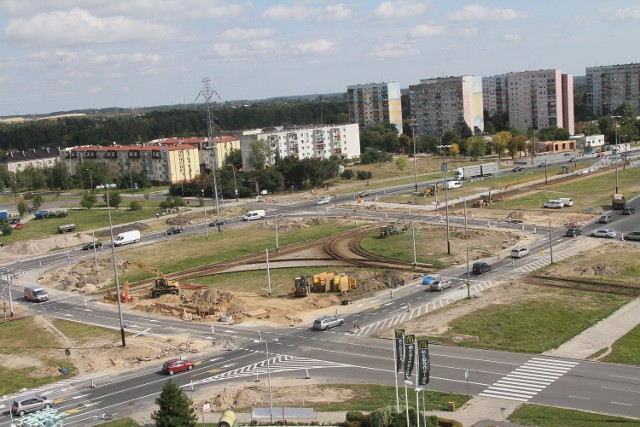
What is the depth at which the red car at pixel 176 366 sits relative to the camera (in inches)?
1671

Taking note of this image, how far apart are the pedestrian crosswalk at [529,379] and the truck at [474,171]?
291ft

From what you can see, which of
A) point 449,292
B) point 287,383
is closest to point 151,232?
point 449,292

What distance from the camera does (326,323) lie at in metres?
49.7

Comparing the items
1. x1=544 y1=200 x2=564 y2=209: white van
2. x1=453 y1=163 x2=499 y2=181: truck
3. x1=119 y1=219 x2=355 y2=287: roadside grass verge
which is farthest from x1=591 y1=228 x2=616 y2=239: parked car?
x1=453 y1=163 x2=499 y2=181: truck

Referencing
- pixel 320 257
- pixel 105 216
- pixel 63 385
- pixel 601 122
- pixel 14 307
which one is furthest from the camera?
pixel 601 122

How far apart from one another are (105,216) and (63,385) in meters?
73.7

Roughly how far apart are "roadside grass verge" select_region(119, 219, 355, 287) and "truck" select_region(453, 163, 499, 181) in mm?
41464

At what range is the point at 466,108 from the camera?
198m

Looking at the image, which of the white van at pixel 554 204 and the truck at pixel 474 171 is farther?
the truck at pixel 474 171

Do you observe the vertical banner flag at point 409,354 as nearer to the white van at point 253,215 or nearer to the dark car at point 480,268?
the dark car at point 480,268

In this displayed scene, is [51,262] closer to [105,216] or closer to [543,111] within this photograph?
[105,216]

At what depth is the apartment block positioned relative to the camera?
152 meters

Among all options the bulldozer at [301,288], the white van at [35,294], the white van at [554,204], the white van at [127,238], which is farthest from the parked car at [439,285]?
the white van at [127,238]

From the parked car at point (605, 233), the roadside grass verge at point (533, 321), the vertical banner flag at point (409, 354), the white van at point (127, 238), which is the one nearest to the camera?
the vertical banner flag at point (409, 354)
